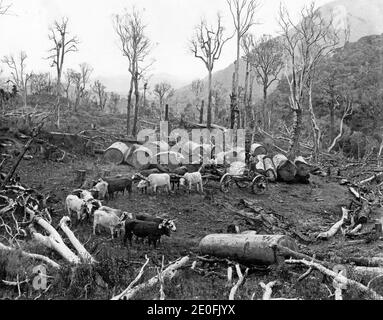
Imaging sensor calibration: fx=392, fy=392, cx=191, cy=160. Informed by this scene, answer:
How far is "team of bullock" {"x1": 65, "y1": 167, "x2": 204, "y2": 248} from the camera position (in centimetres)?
895

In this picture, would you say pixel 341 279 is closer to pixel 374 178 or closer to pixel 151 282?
pixel 151 282

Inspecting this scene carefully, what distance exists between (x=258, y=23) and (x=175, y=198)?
1750 cm

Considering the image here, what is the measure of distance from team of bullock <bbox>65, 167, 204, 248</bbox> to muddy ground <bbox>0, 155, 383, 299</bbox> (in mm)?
273

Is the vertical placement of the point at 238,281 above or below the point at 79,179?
below

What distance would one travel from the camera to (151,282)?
6.12 m

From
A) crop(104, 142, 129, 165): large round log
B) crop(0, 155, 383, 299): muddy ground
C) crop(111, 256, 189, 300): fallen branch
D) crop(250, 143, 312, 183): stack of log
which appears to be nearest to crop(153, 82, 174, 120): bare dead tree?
crop(104, 142, 129, 165): large round log

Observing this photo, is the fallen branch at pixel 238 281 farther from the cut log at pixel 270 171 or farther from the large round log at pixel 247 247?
the cut log at pixel 270 171

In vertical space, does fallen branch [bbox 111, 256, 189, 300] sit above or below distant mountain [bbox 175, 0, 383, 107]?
below

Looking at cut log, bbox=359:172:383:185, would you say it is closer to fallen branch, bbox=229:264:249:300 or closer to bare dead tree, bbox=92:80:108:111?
fallen branch, bbox=229:264:249:300

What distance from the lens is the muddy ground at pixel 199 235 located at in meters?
6.20

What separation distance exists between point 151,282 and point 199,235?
404cm

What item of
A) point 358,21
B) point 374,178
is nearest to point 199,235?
point 374,178

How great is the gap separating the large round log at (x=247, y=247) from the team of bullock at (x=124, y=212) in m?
1.44

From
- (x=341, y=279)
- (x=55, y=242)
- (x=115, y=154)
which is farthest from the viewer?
(x=115, y=154)
